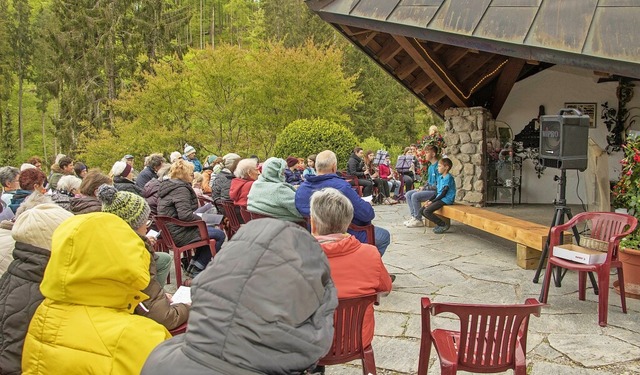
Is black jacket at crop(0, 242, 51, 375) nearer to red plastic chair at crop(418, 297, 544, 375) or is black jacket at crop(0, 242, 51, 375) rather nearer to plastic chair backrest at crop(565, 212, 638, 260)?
red plastic chair at crop(418, 297, 544, 375)

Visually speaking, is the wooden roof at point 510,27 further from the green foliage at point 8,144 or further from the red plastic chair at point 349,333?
the green foliage at point 8,144

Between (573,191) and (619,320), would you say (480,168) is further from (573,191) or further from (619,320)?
(619,320)

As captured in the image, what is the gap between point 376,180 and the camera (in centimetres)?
1243

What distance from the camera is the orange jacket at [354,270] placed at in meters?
2.75

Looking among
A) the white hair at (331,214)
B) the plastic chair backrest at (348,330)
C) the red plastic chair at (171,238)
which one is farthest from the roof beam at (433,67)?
the plastic chair backrest at (348,330)

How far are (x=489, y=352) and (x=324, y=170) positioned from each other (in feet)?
9.09

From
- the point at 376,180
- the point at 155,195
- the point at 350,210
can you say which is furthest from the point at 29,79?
the point at 350,210

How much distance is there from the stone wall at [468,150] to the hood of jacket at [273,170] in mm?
4735

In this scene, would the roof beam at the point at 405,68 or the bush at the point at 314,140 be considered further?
the bush at the point at 314,140

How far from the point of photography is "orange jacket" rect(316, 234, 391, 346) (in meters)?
2.75

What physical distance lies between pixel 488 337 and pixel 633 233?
2.94m

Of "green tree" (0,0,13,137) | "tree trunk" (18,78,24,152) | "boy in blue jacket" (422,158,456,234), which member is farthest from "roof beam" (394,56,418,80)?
"tree trunk" (18,78,24,152)

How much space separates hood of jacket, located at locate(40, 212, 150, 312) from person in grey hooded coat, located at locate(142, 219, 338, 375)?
0.65 metres

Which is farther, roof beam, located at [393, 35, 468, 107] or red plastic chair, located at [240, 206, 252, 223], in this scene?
roof beam, located at [393, 35, 468, 107]
